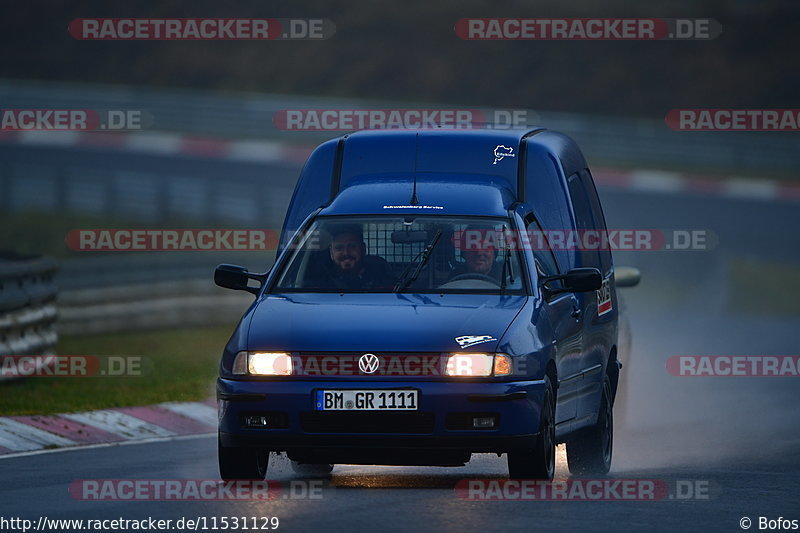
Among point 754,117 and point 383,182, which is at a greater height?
point 754,117

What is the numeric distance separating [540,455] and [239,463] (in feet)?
5.32

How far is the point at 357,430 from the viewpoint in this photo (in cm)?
955

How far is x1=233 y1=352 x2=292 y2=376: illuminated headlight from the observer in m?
9.69

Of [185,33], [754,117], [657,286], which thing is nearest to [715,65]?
[754,117]

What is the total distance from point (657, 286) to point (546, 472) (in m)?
28.1

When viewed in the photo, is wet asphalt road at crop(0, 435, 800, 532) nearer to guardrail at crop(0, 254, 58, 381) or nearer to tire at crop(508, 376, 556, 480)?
tire at crop(508, 376, 556, 480)

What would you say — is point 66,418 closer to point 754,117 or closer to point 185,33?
point 754,117

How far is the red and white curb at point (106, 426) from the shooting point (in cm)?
1280

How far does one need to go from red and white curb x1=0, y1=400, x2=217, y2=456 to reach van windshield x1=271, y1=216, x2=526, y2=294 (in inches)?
112

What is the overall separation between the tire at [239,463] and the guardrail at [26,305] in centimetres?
595

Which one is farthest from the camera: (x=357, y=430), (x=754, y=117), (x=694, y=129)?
(x=754, y=117)
